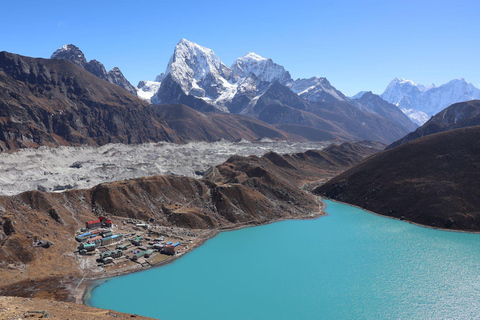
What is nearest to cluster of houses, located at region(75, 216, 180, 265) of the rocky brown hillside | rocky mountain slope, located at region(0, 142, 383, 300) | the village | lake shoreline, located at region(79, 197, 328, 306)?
the village

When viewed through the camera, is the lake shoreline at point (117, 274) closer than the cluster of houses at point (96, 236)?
Yes

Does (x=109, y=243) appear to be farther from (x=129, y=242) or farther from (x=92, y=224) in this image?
(x=92, y=224)

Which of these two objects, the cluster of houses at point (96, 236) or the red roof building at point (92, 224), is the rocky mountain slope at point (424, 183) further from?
the red roof building at point (92, 224)

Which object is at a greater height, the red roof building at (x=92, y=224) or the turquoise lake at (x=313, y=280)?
the red roof building at (x=92, y=224)

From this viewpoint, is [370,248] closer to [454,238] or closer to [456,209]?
[454,238]

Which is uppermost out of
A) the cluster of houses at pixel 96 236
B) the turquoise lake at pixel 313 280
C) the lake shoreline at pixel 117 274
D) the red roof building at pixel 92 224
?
the red roof building at pixel 92 224

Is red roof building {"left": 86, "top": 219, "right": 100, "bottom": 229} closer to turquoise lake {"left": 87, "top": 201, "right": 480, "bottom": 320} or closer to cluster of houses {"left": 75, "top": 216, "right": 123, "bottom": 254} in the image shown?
cluster of houses {"left": 75, "top": 216, "right": 123, "bottom": 254}

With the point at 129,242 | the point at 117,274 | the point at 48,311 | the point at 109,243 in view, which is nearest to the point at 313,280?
the point at 117,274

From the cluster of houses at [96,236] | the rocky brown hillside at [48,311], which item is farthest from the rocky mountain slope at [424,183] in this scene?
the rocky brown hillside at [48,311]
